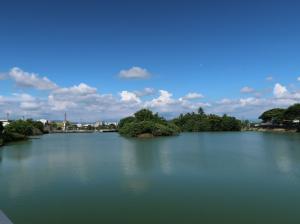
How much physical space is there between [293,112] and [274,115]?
13804 millimetres

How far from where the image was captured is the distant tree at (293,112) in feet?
244

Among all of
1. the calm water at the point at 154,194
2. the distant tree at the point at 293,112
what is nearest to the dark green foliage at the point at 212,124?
the distant tree at the point at 293,112

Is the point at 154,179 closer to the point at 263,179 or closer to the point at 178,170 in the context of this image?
the point at 178,170

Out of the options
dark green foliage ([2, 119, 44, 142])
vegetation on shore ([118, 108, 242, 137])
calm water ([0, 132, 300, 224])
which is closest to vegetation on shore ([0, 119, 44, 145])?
dark green foliage ([2, 119, 44, 142])

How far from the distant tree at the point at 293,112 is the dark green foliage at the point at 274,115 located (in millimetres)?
3623

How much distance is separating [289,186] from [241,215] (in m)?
5.94

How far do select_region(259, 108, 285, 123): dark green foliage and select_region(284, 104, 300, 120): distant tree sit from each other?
3623 mm

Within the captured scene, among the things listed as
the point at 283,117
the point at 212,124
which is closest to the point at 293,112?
the point at 283,117

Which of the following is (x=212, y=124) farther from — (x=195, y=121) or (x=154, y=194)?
(x=154, y=194)

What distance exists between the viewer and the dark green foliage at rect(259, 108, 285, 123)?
8411 cm

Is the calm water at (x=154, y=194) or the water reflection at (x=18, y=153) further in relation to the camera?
the water reflection at (x=18, y=153)

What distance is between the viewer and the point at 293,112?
247 ft

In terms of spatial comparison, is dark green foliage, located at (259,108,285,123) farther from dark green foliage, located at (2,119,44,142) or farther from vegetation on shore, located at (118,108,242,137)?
dark green foliage, located at (2,119,44,142)

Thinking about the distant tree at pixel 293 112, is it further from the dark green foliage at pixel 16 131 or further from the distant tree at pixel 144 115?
the dark green foliage at pixel 16 131
